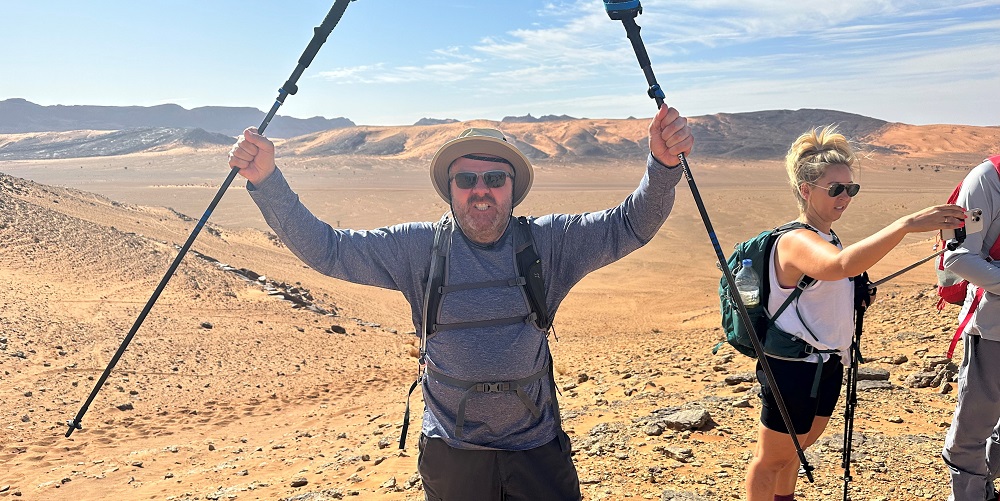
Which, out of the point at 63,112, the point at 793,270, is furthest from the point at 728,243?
the point at 63,112

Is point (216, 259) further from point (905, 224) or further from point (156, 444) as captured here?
point (905, 224)

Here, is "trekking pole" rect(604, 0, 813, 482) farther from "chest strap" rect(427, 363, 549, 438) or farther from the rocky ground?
the rocky ground

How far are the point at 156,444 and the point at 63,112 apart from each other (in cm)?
21435

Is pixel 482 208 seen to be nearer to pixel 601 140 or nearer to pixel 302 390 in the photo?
pixel 302 390

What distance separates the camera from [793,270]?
9.09ft

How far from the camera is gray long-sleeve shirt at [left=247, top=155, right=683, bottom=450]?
2.37 metres

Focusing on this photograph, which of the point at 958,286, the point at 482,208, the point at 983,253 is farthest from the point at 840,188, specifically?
the point at 482,208

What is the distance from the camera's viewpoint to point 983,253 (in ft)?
9.65

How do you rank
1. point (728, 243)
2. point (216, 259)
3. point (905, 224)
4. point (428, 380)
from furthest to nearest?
point (728, 243) < point (216, 259) < point (428, 380) < point (905, 224)

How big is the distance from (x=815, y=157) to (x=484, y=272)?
60.7 inches

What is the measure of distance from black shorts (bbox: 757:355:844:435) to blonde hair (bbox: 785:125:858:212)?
25.8 inches

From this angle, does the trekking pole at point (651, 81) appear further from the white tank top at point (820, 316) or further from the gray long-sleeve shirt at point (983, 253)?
the gray long-sleeve shirt at point (983, 253)

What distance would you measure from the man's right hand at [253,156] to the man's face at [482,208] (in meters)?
0.64

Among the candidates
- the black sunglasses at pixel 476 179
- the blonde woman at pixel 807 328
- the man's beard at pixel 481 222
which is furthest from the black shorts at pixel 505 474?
the blonde woman at pixel 807 328
